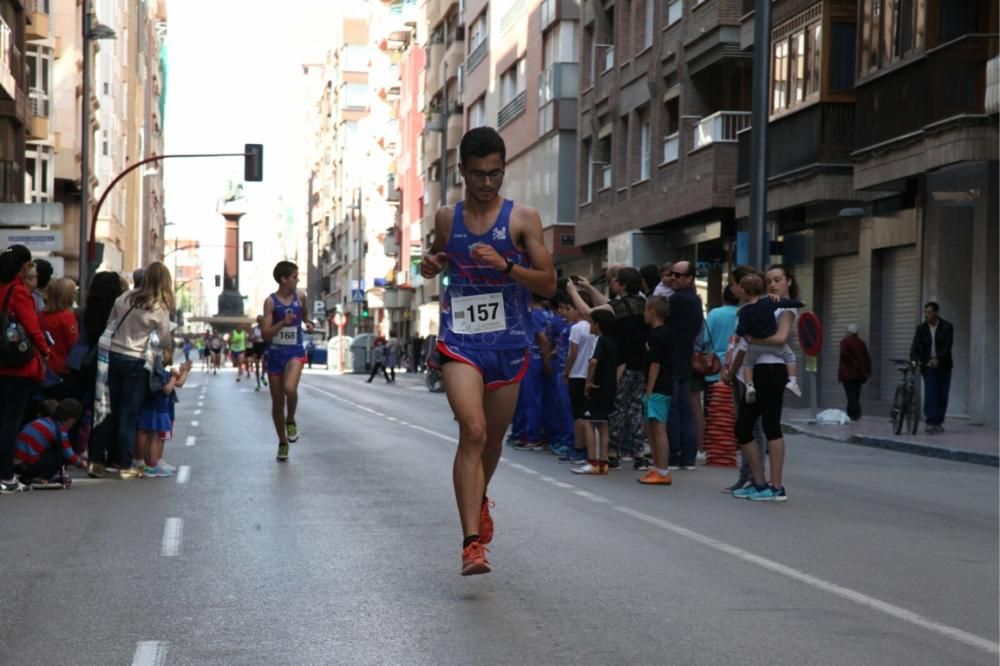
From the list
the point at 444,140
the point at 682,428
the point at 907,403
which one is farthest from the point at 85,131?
the point at 444,140

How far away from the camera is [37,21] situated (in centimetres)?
5006

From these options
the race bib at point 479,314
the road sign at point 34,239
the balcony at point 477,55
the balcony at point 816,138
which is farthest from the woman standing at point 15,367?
the balcony at point 477,55

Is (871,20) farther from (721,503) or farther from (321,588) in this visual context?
→ (321,588)

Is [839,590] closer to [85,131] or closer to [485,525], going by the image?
[485,525]

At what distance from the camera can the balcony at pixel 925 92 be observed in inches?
1005

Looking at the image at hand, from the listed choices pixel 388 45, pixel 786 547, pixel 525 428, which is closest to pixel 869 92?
pixel 525 428

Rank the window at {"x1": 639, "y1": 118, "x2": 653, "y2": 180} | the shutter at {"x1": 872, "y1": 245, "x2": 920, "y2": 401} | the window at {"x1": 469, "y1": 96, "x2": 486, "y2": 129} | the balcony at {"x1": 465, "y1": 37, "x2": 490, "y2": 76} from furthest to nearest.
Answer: the window at {"x1": 469, "y1": 96, "x2": 486, "y2": 129} < the balcony at {"x1": 465, "y1": 37, "x2": 490, "y2": 76} < the window at {"x1": 639, "y1": 118, "x2": 653, "y2": 180} < the shutter at {"x1": 872, "y1": 245, "x2": 920, "y2": 401}

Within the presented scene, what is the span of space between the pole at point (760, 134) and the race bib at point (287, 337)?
464 inches

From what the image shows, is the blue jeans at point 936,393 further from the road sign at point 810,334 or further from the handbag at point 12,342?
the handbag at point 12,342

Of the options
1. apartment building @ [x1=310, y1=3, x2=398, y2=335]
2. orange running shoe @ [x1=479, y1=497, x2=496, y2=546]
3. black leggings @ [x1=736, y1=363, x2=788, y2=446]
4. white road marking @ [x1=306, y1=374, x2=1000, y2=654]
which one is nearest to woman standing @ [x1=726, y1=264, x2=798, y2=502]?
black leggings @ [x1=736, y1=363, x2=788, y2=446]

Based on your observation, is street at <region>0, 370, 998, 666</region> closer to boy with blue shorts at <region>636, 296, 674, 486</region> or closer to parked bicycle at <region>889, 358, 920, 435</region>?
boy with blue shorts at <region>636, 296, 674, 486</region>

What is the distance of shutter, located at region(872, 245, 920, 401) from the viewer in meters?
30.7

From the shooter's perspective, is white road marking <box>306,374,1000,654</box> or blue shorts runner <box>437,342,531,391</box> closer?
white road marking <box>306,374,1000,654</box>

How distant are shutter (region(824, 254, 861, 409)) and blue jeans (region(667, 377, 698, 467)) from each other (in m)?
16.9
